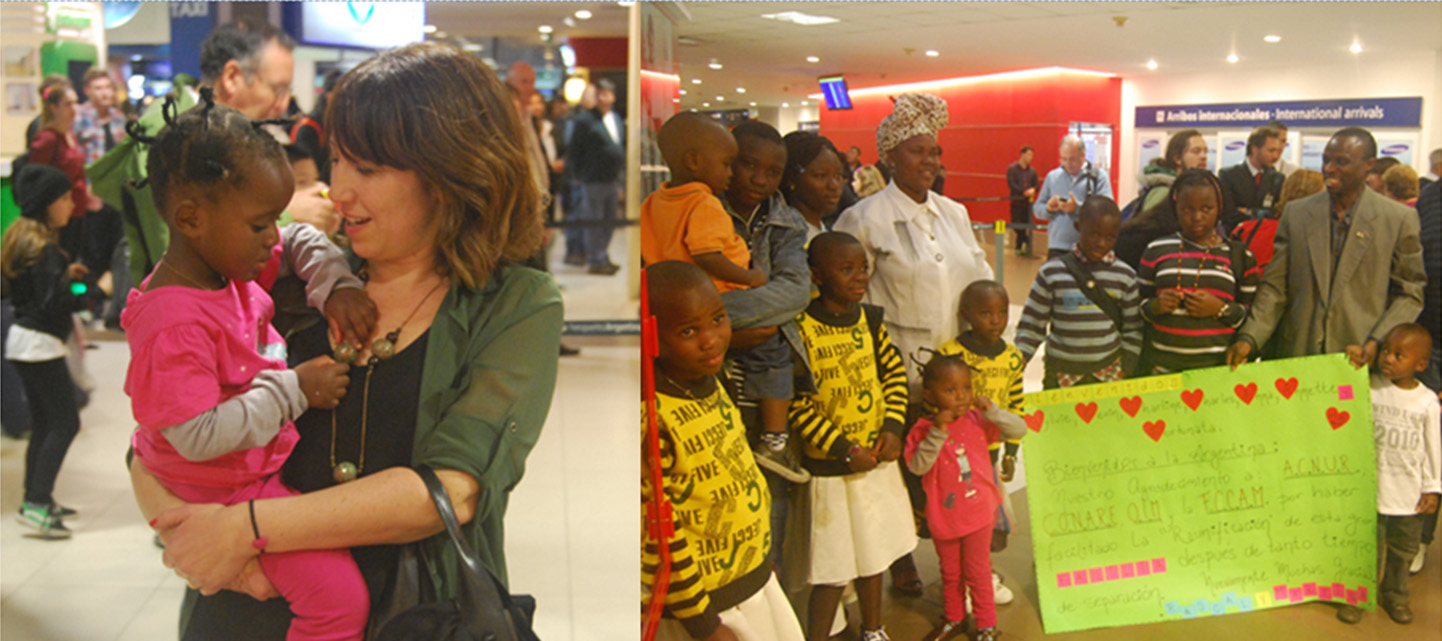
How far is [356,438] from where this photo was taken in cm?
119

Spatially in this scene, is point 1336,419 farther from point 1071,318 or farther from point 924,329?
point 924,329

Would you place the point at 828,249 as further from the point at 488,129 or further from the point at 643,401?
the point at 488,129

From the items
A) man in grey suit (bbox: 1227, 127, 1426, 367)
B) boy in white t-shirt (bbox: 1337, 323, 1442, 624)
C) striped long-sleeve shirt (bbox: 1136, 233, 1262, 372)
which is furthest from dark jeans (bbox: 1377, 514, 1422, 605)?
striped long-sleeve shirt (bbox: 1136, 233, 1262, 372)

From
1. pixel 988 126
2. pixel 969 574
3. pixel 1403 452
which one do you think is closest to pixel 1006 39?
pixel 988 126

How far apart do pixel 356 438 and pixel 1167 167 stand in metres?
2.86

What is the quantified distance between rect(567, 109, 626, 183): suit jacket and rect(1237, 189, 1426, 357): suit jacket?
2.44 metres

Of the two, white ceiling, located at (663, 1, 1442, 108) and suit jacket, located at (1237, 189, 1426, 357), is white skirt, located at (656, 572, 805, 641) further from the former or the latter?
suit jacket, located at (1237, 189, 1426, 357)

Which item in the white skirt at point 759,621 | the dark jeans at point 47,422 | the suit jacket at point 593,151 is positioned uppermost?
the suit jacket at point 593,151

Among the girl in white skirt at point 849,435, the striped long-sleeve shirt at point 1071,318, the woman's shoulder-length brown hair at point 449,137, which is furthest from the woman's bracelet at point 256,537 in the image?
the striped long-sleeve shirt at point 1071,318

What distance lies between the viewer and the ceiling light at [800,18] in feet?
8.59

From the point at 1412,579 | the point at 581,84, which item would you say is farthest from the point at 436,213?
the point at 1412,579

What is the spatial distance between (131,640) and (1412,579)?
12.4 ft

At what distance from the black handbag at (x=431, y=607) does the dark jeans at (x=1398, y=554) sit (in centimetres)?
305

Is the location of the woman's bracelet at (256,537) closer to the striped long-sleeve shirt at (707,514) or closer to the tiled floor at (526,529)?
the tiled floor at (526,529)
